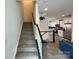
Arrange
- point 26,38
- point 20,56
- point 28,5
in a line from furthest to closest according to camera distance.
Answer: point 28,5 → point 26,38 → point 20,56

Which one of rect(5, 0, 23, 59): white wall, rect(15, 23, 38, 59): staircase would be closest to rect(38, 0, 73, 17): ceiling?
rect(15, 23, 38, 59): staircase

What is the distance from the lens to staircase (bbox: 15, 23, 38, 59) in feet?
17.5

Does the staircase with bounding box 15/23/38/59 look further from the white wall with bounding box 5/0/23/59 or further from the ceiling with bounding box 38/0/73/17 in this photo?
the ceiling with bounding box 38/0/73/17

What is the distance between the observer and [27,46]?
5941mm

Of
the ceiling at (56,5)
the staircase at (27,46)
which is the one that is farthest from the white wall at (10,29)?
the ceiling at (56,5)

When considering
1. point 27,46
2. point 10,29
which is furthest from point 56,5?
point 10,29

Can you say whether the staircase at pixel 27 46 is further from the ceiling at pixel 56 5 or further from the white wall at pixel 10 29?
the ceiling at pixel 56 5

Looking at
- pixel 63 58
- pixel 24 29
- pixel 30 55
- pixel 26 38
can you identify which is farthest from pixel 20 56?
pixel 24 29

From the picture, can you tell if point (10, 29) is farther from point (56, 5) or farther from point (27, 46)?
point (56, 5)

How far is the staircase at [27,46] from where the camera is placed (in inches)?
211
